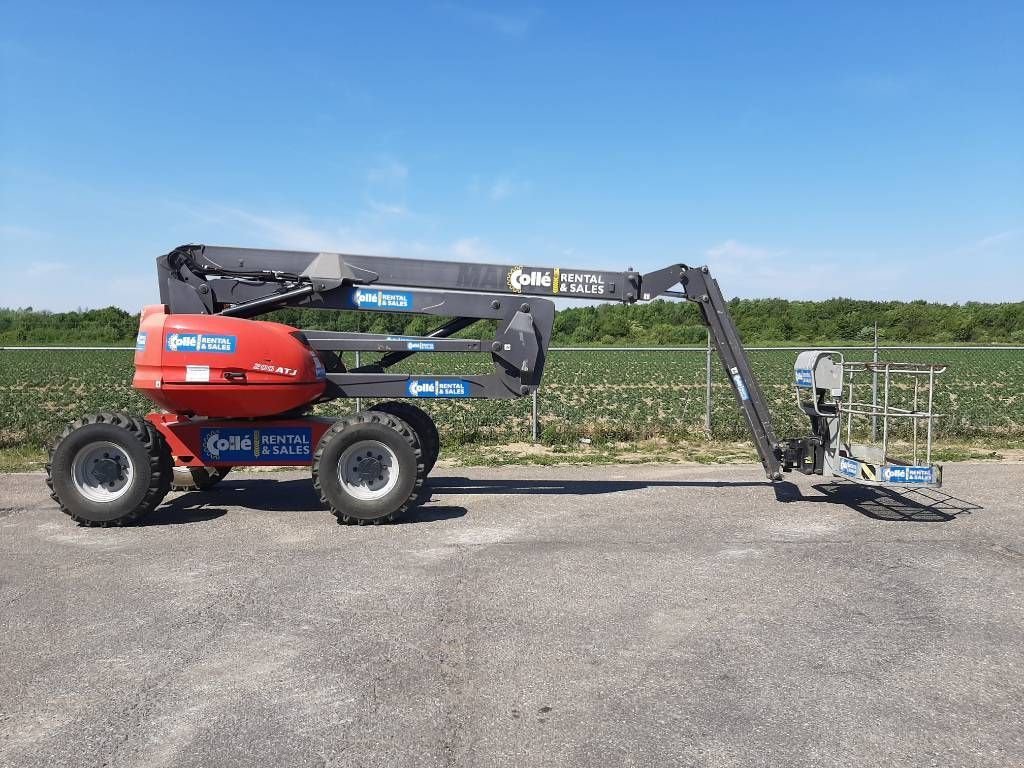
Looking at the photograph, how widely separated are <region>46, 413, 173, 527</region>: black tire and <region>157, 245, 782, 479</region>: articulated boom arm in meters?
1.37

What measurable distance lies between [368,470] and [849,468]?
4846 mm

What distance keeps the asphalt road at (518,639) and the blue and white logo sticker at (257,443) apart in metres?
0.61

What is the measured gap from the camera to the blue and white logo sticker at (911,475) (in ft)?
23.5

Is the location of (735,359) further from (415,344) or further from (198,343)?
(198,343)

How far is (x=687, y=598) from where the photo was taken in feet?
16.5

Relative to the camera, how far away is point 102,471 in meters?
7.26

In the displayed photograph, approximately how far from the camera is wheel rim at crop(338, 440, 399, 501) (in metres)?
7.17

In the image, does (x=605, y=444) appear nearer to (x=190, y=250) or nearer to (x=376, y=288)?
(x=376, y=288)

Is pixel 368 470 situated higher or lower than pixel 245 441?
lower

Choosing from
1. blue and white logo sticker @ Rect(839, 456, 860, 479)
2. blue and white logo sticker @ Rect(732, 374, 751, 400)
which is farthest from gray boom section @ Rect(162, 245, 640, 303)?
blue and white logo sticker @ Rect(839, 456, 860, 479)

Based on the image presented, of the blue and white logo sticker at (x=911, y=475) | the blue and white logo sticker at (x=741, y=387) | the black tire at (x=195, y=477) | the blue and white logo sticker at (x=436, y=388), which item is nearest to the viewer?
the blue and white logo sticker at (x=911, y=475)

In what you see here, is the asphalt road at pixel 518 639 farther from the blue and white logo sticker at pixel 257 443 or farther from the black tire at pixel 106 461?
the blue and white logo sticker at pixel 257 443

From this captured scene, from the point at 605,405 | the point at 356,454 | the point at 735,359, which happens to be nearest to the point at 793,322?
the point at 605,405

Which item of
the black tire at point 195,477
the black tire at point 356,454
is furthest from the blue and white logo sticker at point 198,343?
the black tire at point 195,477
